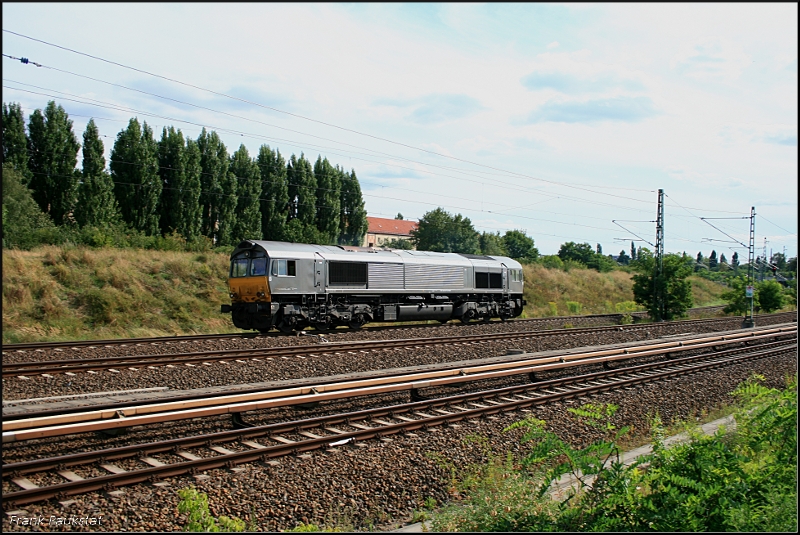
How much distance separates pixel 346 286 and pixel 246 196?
76.8ft

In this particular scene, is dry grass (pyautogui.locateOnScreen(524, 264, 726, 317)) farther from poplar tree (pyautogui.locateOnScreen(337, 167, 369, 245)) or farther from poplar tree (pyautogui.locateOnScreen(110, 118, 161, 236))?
poplar tree (pyautogui.locateOnScreen(110, 118, 161, 236))

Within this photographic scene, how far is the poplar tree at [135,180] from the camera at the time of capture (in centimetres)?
3791

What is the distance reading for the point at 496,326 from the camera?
2531 cm

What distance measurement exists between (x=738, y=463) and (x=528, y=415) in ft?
16.1

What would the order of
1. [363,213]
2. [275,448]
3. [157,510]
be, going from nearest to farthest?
[157,510], [275,448], [363,213]

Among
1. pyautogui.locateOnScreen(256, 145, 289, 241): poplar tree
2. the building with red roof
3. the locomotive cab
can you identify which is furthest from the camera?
the building with red roof

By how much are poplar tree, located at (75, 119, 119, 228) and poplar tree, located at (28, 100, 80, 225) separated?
2.72 feet

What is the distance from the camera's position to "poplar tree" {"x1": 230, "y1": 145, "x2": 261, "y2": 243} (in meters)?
42.8

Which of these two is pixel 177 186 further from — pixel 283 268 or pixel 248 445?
pixel 248 445

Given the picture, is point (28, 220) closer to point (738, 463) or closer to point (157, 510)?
point (157, 510)

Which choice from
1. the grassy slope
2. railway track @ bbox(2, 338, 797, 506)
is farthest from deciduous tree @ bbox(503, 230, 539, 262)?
railway track @ bbox(2, 338, 797, 506)

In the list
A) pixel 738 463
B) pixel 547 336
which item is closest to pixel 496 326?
pixel 547 336

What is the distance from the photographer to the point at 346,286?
22500 mm

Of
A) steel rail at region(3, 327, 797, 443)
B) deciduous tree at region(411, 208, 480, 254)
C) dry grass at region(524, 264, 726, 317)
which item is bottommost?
steel rail at region(3, 327, 797, 443)
